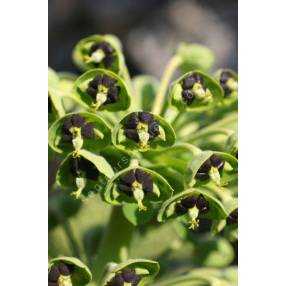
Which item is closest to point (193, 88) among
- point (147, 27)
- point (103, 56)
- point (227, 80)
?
point (227, 80)

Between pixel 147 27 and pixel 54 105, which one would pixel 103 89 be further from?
pixel 147 27

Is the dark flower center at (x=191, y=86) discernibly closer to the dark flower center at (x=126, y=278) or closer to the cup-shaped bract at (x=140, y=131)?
the cup-shaped bract at (x=140, y=131)

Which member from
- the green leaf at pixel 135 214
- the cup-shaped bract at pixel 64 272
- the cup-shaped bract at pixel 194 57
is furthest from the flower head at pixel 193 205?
the cup-shaped bract at pixel 194 57

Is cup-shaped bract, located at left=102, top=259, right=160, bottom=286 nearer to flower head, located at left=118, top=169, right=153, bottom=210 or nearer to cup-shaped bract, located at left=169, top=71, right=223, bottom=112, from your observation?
flower head, located at left=118, top=169, right=153, bottom=210

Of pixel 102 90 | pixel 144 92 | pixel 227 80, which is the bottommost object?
pixel 102 90
